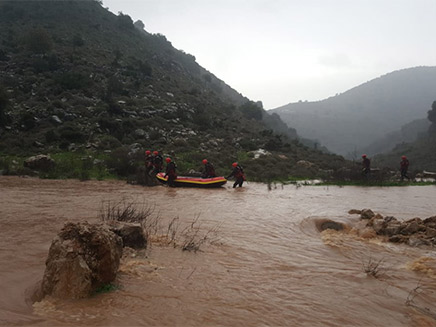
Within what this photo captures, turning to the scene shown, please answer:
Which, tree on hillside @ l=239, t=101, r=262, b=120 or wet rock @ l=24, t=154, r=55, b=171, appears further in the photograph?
tree on hillside @ l=239, t=101, r=262, b=120

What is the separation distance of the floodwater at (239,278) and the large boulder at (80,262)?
0.16 meters

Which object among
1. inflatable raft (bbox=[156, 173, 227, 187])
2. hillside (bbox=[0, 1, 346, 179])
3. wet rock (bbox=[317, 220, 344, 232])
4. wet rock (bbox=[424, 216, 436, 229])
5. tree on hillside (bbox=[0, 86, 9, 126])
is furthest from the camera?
hillside (bbox=[0, 1, 346, 179])

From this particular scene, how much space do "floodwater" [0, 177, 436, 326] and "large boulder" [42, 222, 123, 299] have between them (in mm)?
160

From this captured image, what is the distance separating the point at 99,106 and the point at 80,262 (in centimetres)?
2892

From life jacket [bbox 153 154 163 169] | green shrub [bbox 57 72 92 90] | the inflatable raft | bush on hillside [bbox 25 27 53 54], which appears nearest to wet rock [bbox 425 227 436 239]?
the inflatable raft

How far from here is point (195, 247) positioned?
5.51 m

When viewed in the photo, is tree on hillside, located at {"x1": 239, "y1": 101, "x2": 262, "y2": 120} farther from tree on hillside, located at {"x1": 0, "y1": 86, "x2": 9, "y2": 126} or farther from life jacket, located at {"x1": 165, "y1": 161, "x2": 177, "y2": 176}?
life jacket, located at {"x1": 165, "y1": 161, "x2": 177, "y2": 176}

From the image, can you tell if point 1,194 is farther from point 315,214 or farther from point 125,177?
point 315,214

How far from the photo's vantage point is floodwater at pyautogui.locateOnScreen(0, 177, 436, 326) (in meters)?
3.37

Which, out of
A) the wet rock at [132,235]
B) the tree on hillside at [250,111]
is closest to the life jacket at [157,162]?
the wet rock at [132,235]

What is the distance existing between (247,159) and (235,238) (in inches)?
790

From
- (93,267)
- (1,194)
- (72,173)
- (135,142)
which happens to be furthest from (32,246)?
(135,142)

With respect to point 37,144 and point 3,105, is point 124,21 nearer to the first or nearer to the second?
point 3,105

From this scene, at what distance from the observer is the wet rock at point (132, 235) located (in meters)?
5.20
